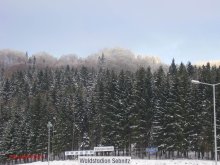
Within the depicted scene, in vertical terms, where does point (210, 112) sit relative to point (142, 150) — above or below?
above

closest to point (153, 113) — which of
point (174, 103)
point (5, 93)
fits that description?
point (174, 103)

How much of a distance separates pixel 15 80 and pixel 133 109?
353 feet

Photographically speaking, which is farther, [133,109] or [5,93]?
[5,93]

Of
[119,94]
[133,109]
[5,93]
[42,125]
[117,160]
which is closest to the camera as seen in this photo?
[117,160]

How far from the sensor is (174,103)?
75.9 m

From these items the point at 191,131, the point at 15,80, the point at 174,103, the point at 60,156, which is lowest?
the point at 60,156

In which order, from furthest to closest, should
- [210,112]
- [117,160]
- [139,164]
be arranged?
[210,112]
[139,164]
[117,160]

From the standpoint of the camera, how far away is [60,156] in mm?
98625

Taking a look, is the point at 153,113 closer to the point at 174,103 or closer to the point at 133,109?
the point at 133,109

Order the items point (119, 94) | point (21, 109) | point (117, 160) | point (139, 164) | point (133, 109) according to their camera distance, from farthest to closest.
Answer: point (21, 109) < point (119, 94) < point (133, 109) < point (139, 164) < point (117, 160)

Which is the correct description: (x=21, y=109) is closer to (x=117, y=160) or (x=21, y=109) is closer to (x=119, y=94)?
(x=119, y=94)

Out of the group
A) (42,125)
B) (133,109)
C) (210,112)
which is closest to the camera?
(210,112)

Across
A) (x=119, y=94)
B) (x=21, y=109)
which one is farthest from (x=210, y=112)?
(x=21, y=109)

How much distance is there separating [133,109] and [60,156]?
2597 cm
